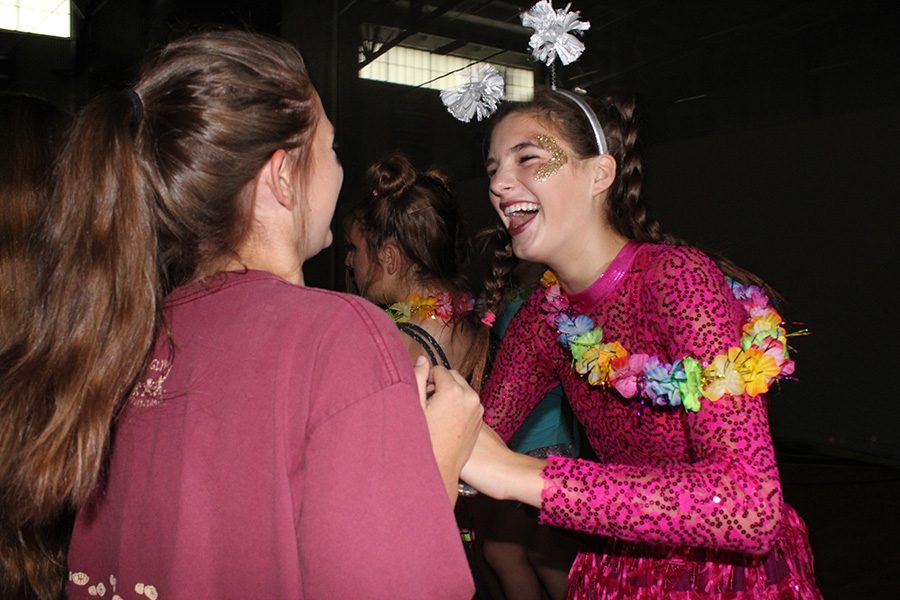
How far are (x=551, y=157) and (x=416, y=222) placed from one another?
115 centimetres

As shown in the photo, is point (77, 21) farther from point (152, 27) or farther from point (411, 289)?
point (411, 289)

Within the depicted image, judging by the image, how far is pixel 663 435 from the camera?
1477 mm

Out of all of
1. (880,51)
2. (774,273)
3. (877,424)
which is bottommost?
(877,424)

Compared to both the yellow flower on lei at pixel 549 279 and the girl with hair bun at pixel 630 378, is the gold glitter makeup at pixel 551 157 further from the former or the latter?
the yellow flower on lei at pixel 549 279

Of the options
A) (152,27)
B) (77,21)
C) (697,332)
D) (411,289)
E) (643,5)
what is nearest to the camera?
(697,332)

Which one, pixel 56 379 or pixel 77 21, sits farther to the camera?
pixel 77 21

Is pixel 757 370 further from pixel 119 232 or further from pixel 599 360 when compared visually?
pixel 119 232

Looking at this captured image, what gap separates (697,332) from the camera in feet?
4.20

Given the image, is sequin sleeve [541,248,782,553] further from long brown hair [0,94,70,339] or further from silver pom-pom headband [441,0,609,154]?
long brown hair [0,94,70,339]

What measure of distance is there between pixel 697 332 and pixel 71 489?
3.16 feet

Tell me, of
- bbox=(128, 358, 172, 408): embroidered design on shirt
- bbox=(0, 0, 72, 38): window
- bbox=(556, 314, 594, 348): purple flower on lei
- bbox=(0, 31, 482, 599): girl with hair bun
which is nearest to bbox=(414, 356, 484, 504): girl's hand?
bbox=(0, 31, 482, 599): girl with hair bun

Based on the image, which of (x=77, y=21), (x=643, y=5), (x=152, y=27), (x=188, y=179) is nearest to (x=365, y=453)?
(x=188, y=179)

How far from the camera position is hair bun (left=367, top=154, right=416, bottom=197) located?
2.76 meters

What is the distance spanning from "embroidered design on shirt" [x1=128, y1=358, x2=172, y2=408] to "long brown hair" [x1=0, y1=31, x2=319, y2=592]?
0.02 metres
